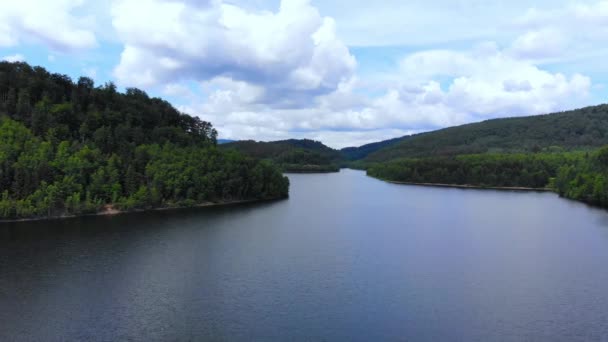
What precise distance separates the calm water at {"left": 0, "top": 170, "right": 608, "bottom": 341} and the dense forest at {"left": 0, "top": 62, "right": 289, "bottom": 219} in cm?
762

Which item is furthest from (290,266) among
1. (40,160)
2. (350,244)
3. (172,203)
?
(40,160)

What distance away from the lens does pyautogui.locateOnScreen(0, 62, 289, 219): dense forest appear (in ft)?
197

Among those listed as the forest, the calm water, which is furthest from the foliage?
the calm water

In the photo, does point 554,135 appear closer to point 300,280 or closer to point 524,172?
point 524,172

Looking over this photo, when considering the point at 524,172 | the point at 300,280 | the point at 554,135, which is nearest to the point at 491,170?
the point at 524,172

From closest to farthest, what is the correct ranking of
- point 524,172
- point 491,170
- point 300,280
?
point 300,280
point 524,172
point 491,170

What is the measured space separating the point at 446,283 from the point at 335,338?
1227 cm

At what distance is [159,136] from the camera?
87.9 m

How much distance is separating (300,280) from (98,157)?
4986 cm

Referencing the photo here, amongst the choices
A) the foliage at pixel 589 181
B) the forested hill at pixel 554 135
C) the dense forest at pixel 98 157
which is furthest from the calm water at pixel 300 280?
the forested hill at pixel 554 135

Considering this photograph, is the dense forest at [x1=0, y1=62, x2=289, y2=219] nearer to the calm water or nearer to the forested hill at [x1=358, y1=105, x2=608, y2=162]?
the calm water

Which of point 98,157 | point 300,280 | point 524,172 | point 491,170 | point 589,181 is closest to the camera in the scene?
point 300,280

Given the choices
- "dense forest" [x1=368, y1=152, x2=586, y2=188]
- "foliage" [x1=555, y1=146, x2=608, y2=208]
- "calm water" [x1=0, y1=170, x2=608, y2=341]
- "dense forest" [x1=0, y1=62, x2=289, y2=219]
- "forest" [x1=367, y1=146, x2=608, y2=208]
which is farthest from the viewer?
"dense forest" [x1=368, y1=152, x2=586, y2=188]

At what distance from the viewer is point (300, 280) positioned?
104ft
